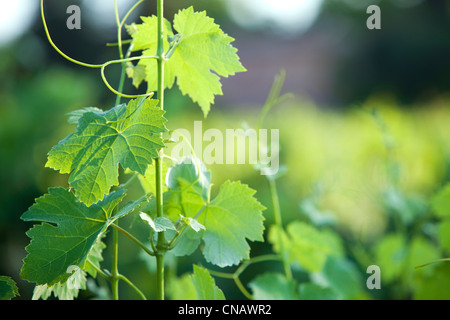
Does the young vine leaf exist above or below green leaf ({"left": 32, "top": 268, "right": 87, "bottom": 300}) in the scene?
above

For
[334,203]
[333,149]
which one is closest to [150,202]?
[334,203]

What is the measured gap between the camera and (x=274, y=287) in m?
0.80

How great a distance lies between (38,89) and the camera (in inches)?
99.3

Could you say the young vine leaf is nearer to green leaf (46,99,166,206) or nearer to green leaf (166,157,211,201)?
green leaf (166,157,211,201)

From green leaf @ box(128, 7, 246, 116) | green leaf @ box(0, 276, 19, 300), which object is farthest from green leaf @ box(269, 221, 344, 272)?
green leaf @ box(0, 276, 19, 300)

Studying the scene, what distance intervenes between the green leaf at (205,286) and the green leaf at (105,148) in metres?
0.20

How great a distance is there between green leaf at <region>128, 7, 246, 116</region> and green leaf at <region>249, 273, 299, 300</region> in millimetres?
350

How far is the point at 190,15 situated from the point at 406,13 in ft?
48.6

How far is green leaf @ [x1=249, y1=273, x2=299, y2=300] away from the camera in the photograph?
0.78 m

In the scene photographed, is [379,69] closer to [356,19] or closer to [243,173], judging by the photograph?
[356,19]

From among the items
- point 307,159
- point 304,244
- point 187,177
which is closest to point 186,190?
point 187,177

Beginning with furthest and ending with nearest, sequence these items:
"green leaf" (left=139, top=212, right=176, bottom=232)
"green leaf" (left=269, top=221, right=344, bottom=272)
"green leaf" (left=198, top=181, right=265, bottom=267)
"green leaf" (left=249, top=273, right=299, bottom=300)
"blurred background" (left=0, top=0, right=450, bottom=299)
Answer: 1. "blurred background" (left=0, top=0, right=450, bottom=299)
2. "green leaf" (left=269, top=221, right=344, bottom=272)
3. "green leaf" (left=249, top=273, right=299, bottom=300)
4. "green leaf" (left=198, top=181, right=265, bottom=267)
5. "green leaf" (left=139, top=212, right=176, bottom=232)

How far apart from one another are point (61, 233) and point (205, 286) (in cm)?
22

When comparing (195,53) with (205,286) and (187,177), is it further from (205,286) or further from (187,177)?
(205,286)
